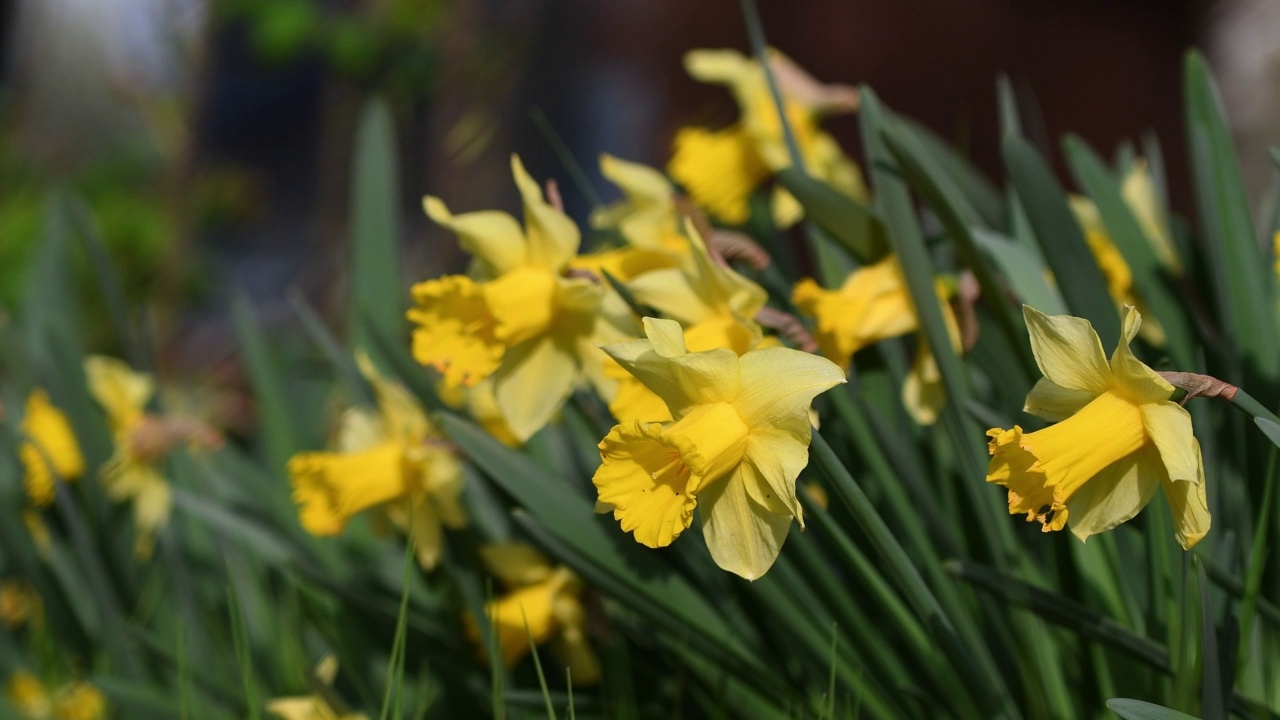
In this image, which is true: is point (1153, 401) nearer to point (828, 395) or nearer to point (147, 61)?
point (828, 395)

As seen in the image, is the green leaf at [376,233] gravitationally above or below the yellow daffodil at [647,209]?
below

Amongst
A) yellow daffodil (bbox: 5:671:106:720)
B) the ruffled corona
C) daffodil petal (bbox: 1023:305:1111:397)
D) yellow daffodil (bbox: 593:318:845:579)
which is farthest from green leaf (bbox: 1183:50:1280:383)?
yellow daffodil (bbox: 5:671:106:720)

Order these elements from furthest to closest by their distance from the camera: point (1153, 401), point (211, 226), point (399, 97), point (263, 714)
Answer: point (211, 226)
point (399, 97)
point (263, 714)
point (1153, 401)

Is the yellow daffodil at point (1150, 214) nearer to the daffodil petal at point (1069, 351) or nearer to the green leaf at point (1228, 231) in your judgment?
the green leaf at point (1228, 231)

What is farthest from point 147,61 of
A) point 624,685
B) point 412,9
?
point 624,685

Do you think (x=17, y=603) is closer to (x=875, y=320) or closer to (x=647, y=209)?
(x=647, y=209)

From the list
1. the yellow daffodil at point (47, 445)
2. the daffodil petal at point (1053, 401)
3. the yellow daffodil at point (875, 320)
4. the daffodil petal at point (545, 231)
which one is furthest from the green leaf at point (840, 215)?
the yellow daffodil at point (47, 445)
